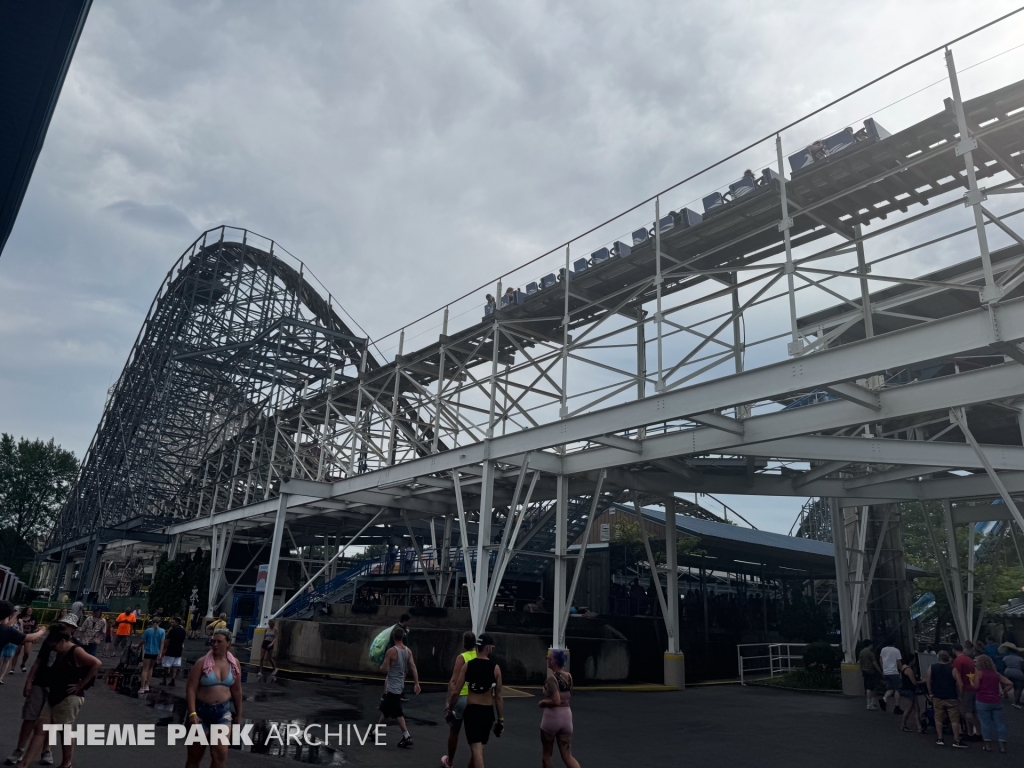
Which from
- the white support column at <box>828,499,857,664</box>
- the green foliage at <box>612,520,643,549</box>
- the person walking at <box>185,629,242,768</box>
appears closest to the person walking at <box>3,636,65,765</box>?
the person walking at <box>185,629,242,768</box>

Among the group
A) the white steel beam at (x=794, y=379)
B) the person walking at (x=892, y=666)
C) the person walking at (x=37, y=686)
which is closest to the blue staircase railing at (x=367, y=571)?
the white steel beam at (x=794, y=379)

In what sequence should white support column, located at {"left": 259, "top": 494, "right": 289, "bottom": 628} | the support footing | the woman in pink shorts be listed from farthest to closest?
white support column, located at {"left": 259, "top": 494, "right": 289, "bottom": 628}, the support footing, the woman in pink shorts

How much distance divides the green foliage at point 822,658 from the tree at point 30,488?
256 feet

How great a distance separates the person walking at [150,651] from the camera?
1288 centimetres

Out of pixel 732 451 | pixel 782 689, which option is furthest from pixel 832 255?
pixel 782 689

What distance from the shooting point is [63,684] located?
6.48 meters

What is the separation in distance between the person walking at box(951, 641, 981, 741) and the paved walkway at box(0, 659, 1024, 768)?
0.67 metres

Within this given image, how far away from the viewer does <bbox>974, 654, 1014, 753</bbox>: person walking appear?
10594mm

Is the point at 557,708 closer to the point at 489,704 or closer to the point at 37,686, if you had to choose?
the point at 489,704

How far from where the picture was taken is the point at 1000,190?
38.3ft

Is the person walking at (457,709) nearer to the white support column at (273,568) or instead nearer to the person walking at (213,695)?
the person walking at (213,695)

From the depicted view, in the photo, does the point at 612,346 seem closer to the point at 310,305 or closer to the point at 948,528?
the point at 948,528

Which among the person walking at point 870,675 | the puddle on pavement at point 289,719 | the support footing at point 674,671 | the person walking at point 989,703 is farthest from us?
the support footing at point 674,671

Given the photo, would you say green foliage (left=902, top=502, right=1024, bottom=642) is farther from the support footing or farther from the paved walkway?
the paved walkway
